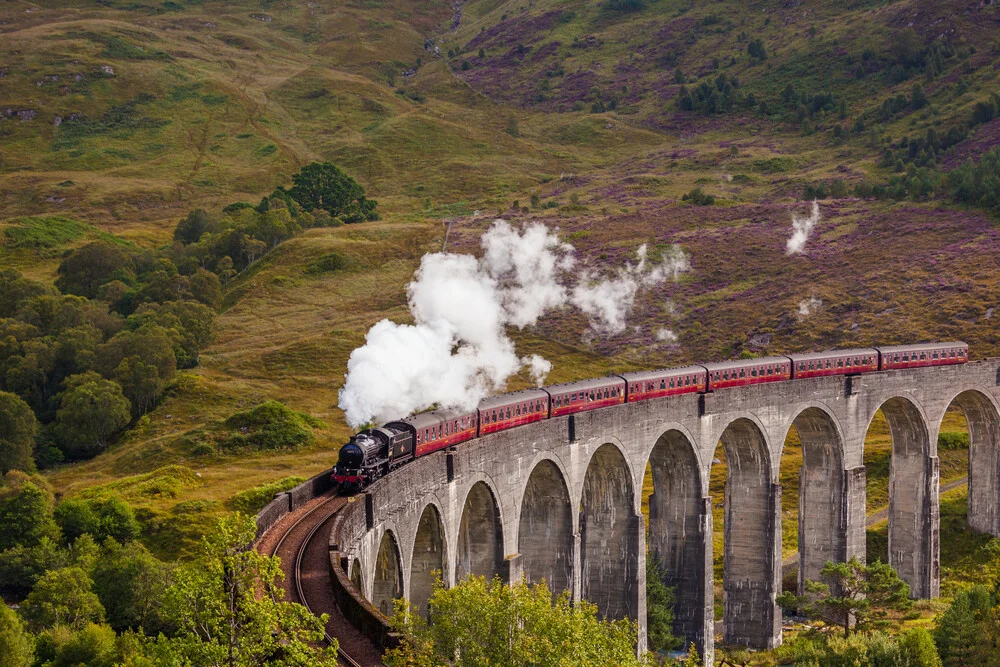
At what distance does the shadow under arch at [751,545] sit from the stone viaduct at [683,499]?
8 centimetres

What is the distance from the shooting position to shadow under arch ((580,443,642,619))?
55.5 m

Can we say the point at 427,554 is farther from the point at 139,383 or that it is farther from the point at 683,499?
the point at 139,383

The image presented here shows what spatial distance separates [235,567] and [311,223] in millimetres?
122734

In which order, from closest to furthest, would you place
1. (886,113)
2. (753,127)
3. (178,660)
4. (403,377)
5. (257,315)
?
(178,660) < (403,377) < (257,315) < (886,113) < (753,127)

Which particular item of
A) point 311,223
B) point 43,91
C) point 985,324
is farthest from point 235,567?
point 43,91

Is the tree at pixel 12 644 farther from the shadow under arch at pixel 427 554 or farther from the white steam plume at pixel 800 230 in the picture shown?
the white steam plume at pixel 800 230

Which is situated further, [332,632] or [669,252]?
[669,252]

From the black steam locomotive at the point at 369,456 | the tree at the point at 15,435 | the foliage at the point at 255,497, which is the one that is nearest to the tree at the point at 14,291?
the tree at the point at 15,435

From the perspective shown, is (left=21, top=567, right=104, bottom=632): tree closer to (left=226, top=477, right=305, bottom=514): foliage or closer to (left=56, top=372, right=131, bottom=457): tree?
(left=226, top=477, right=305, bottom=514): foliage

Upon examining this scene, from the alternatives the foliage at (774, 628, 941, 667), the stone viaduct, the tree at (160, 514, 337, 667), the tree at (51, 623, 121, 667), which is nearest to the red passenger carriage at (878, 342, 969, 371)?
the stone viaduct

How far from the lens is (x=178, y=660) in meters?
20.1

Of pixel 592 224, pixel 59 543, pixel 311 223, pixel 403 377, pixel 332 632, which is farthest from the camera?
pixel 311 223

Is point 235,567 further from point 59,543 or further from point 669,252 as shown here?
point 669,252

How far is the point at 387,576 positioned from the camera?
134 ft
